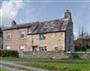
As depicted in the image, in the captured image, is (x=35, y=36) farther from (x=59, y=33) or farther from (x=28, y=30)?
(x=59, y=33)

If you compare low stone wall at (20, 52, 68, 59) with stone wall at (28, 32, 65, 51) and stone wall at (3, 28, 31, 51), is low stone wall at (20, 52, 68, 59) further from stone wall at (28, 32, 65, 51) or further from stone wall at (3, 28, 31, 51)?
stone wall at (3, 28, 31, 51)

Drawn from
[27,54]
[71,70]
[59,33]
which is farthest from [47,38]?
[71,70]

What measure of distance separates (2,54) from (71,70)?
91.4ft

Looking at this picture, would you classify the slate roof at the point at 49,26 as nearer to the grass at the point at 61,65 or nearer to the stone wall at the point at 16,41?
the stone wall at the point at 16,41

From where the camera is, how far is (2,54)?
46.9 m

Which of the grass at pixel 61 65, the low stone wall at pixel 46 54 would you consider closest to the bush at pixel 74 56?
the low stone wall at pixel 46 54

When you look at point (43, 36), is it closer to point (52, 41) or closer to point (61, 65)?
point (52, 41)

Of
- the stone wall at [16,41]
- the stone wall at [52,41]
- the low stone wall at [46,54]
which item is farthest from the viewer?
the stone wall at [16,41]

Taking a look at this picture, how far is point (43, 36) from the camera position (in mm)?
58031

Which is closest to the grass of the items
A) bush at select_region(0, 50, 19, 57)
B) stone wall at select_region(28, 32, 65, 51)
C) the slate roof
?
bush at select_region(0, 50, 19, 57)

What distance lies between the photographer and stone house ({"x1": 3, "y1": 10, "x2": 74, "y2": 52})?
54.3 meters

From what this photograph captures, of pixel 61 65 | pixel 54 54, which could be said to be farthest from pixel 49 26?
pixel 61 65

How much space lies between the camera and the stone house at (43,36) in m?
54.3

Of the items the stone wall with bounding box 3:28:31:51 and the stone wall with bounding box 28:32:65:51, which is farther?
the stone wall with bounding box 3:28:31:51
